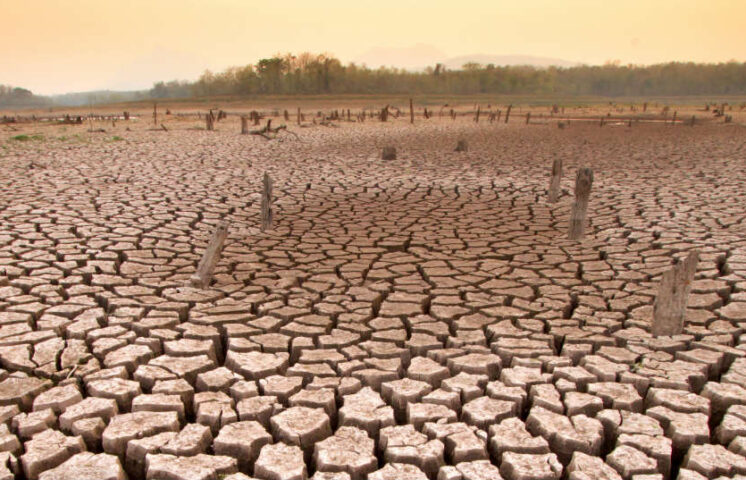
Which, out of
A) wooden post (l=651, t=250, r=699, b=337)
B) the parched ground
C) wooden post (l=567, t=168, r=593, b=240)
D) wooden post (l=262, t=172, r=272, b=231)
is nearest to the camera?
the parched ground

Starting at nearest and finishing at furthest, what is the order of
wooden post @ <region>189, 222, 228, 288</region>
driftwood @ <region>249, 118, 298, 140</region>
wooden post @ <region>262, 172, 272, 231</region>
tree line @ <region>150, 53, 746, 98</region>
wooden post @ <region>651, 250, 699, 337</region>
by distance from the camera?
wooden post @ <region>651, 250, 699, 337</region>
wooden post @ <region>189, 222, 228, 288</region>
wooden post @ <region>262, 172, 272, 231</region>
driftwood @ <region>249, 118, 298, 140</region>
tree line @ <region>150, 53, 746, 98</region>

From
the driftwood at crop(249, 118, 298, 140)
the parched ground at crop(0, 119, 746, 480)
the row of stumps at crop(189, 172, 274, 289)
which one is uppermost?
the driftwood at crop(249, 118, 298, 140)

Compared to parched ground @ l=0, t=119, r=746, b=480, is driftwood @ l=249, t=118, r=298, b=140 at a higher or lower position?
higher

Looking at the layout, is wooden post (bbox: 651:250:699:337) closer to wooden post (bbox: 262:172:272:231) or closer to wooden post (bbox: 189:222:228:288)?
wooden post (bbox: 189:222:228:288)

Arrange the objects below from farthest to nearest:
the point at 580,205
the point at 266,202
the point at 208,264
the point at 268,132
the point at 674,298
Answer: the point at 268,132 → the point at 266,202 → the point at 580,205 → the point at 208,264 → the point at 674,298

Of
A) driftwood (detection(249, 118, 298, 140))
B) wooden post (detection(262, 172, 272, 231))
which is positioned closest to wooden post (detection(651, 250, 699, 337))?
wooden post (detection(262, 172, 272, 231))

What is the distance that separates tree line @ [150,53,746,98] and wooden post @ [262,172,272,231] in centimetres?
5094

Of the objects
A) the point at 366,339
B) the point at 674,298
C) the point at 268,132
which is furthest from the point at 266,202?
the point at 268,132

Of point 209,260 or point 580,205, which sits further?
point 580,205

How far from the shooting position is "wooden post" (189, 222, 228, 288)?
4.01m

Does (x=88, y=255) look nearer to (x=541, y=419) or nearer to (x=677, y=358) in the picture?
(x=541, y=419)

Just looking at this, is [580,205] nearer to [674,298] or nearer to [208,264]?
[674,298]

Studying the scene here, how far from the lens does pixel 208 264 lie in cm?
405

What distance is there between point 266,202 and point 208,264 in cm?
163
